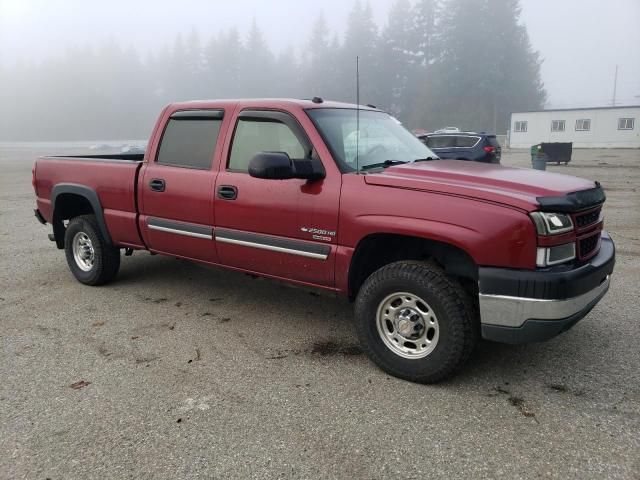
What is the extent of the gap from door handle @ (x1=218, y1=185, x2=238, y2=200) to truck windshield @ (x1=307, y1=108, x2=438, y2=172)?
0.85 meters

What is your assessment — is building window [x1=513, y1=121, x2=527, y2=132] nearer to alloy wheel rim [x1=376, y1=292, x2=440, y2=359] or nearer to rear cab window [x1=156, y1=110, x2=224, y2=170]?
rear cab window [x1=156, y1=110, x2=224, y2=170]

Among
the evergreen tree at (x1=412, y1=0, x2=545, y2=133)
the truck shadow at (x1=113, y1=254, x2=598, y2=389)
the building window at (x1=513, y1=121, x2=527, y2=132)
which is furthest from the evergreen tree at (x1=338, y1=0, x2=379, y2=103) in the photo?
the truck shadow at (x1=113, y1=254, x2=598, y2=389)

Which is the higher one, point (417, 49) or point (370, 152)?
point (417, 49)

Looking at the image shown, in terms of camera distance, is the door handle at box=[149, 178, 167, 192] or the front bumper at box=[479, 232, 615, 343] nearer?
the front bumper at box=[479, 232, 615, 343]

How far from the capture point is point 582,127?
→ 4234 cm

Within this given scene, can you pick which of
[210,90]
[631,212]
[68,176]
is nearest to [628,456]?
[68,176]

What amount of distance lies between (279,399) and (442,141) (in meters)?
15.2

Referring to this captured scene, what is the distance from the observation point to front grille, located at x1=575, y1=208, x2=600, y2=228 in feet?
10.8

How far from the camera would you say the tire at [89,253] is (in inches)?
215

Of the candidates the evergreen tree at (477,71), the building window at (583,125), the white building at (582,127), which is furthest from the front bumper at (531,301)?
the evergreen tree at (477,71)

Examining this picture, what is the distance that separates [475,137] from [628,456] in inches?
587

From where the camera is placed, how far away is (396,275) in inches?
138

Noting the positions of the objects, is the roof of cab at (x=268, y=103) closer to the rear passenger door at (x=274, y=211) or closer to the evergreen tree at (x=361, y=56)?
the rear passenger door at (x=274, y=211)

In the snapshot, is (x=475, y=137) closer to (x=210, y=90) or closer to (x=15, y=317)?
(x=15, y=317)
